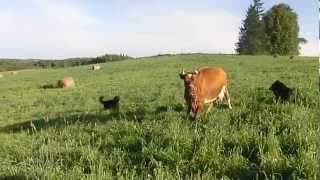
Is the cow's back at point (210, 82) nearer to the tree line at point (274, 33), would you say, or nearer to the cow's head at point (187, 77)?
the cow's head at point (187, 77)

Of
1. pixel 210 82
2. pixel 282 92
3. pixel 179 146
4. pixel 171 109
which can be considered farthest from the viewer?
pixel 210 82

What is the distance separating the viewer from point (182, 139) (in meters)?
10.4

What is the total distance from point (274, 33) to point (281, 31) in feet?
4.73

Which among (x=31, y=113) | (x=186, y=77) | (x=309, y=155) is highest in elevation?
(x=186, y=77)

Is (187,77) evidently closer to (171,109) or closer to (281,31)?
(171,109)

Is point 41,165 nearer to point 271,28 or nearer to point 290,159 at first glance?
point 290,159

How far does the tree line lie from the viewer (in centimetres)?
10062

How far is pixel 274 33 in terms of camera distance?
102688mm

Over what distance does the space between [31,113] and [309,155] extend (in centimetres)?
1691

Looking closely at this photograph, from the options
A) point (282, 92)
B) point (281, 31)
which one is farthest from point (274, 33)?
point (282, 92)

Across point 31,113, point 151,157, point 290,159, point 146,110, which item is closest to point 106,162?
point 151,157

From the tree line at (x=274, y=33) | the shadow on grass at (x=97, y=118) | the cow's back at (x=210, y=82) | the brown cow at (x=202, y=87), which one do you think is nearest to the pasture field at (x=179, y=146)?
the shadow on grass at (x=97, y=118)

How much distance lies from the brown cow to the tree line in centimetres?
8426

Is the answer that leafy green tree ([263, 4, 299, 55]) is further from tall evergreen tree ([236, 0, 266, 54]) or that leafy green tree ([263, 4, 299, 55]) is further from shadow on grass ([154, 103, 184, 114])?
shadow on grass ([154, 103, 184, 114])
